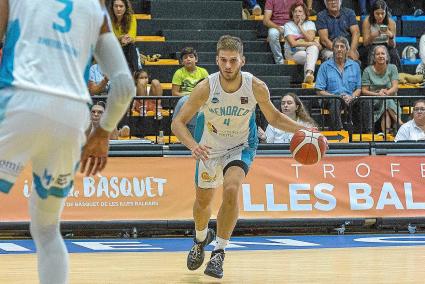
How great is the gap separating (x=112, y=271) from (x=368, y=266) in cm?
230

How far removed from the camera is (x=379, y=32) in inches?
631

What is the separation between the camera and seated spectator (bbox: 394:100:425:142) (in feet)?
42.9

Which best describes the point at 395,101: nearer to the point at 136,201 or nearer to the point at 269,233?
the point at 269,233

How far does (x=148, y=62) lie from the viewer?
1563cm

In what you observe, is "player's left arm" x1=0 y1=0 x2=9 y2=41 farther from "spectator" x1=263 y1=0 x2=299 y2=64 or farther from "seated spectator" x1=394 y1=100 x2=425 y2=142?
"spectator" x1=263 y1=0 x2=299 y2=64

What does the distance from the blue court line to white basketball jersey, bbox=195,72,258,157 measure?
2110 mm

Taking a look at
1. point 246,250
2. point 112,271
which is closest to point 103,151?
point 112,271

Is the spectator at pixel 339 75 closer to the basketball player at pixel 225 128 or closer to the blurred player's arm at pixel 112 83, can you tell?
the basketball player at pixel 225 128

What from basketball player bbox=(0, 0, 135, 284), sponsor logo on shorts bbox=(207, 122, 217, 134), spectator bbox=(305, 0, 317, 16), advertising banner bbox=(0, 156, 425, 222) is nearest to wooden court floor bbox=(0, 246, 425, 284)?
sponsor logo on shorts bbox=(207, 122, 217, 134)

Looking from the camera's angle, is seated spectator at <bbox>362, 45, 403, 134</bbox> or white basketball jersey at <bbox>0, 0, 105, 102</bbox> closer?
white basketball jersey at <bbox>0, 0, 105, 102</bbox>

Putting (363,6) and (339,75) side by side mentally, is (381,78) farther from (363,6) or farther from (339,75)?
(363,6)

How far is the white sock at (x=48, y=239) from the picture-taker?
4.87 meters

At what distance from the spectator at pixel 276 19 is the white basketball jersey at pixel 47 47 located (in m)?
11.6

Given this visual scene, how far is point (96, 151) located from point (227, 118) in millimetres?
3751
